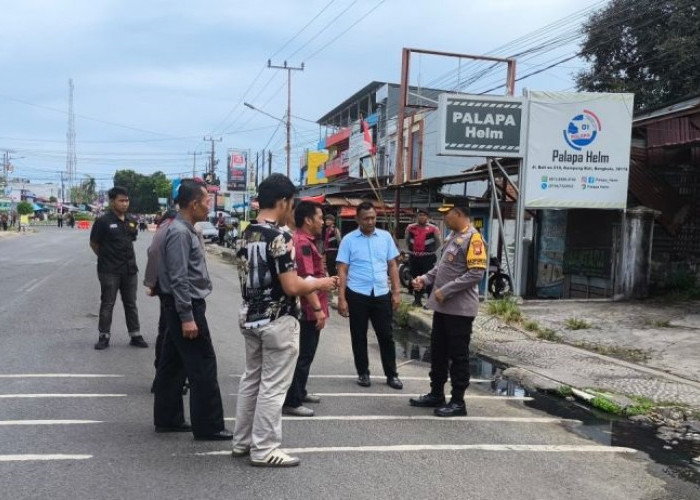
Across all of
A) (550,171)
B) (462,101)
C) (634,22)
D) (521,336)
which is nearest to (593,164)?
(550,171)

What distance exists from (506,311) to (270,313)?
7021 mm

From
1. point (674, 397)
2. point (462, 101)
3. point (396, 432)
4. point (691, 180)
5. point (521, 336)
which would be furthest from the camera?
point (691, 180)

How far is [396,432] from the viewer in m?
4.87

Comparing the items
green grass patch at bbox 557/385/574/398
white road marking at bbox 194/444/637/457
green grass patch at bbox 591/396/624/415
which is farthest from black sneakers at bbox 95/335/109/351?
→ green grass patch at bbox 591/396/624/415

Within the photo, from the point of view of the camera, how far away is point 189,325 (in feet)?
14.0

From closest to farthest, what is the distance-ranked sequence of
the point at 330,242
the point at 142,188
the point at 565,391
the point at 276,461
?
the point at 276,461, the point at 565,391, the point at 330,242, the point at 142,188

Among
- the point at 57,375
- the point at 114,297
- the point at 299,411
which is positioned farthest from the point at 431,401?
the point at 114,297

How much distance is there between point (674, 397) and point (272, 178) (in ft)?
14.7

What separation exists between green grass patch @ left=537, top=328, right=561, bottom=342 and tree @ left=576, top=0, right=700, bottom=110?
1610 centimetres

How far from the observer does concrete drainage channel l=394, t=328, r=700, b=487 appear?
4.52 meters

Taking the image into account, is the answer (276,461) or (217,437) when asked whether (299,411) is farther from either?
(276,461)

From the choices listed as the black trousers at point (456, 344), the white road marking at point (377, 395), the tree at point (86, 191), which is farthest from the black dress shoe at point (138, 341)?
the tree at point (86, 191)

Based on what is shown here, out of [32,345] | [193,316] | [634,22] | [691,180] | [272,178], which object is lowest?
[32,345]

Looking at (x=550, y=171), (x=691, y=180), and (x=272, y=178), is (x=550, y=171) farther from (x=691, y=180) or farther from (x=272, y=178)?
(x=272, y=178)
